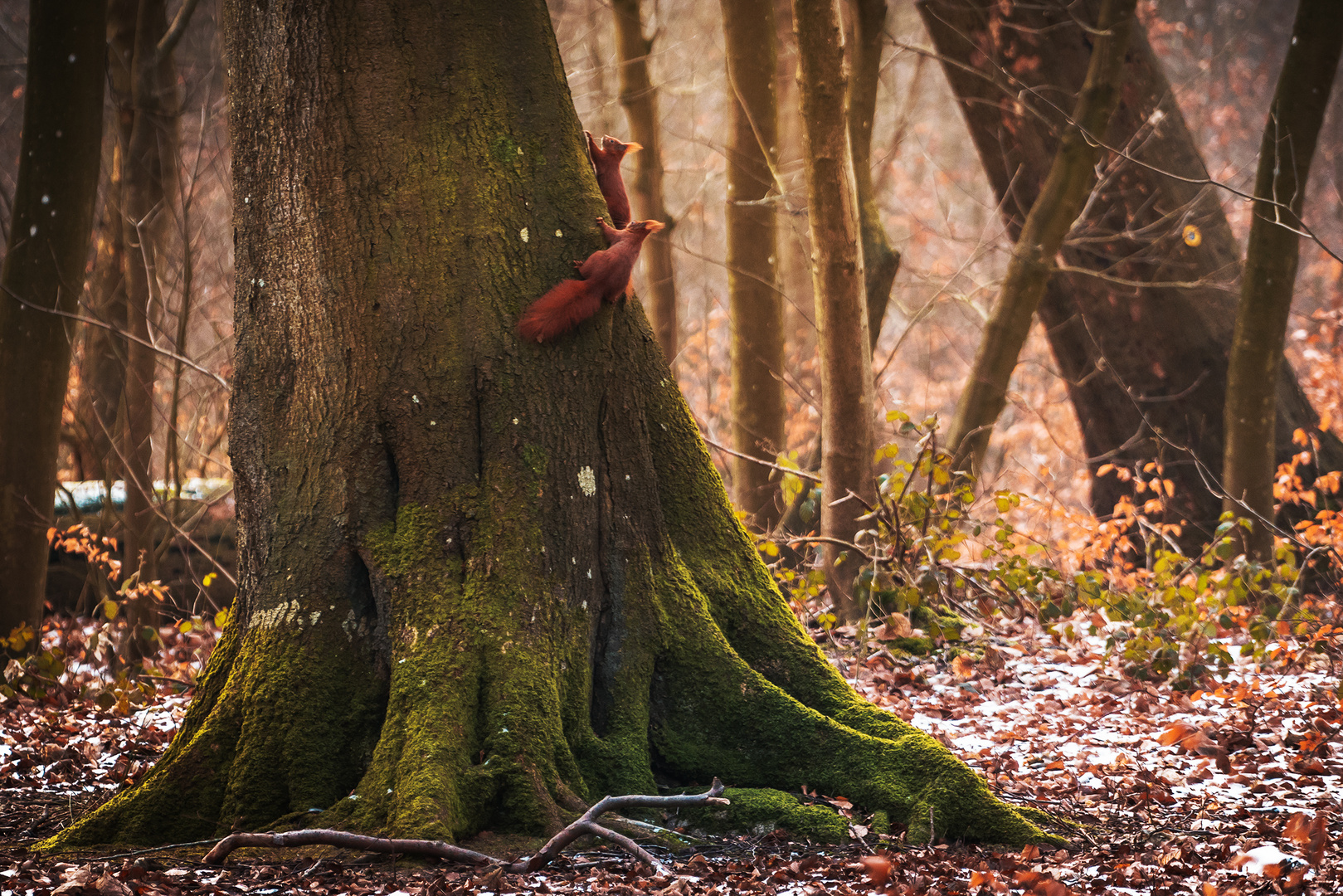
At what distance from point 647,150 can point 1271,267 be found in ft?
16.3

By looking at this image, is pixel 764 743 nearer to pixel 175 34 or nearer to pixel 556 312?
pixel 556 312

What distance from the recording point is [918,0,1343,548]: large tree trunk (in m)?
8.33

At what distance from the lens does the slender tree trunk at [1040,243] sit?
6848mm

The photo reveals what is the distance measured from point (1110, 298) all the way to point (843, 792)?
6.91 meters

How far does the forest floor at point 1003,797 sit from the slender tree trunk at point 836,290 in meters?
0.71

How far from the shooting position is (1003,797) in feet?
11.8

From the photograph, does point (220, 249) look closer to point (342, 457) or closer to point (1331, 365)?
point (342, 457)

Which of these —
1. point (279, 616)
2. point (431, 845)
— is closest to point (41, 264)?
point (279, 616)

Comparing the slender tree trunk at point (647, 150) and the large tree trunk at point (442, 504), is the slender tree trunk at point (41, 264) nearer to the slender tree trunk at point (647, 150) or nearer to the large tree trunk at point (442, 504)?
the large tree trunk at point (442, 504)

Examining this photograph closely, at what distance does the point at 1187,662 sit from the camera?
5.27 m

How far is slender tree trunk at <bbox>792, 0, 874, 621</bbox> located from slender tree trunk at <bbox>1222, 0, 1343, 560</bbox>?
2.54m

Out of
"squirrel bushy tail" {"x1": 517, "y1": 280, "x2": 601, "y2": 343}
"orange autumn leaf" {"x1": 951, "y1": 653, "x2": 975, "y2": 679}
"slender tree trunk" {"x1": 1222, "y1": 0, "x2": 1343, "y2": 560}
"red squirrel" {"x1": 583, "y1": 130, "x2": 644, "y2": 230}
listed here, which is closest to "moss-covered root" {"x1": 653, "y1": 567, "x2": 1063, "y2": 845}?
"squirrel bushy tail" {"x1": 517, "y1": 280, "x2": 601, "y2": 343}

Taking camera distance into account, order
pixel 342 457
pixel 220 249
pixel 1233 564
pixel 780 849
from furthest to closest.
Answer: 1. pixel 220 249
2. pixel 1233 564
3. pixel 342 457
4. pixel 780 849

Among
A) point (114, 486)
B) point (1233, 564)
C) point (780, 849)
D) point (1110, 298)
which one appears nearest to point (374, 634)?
point (780, 849)
